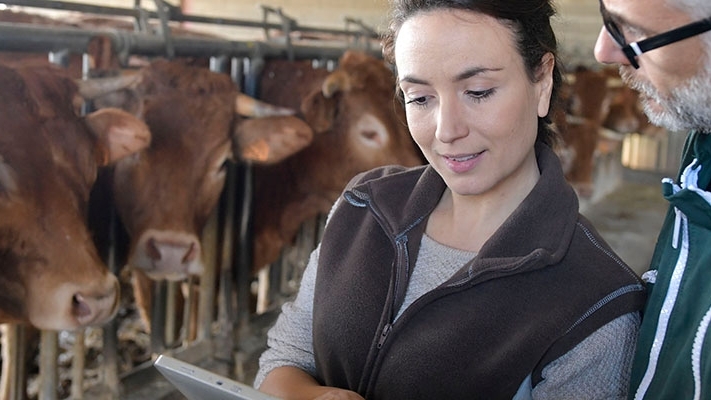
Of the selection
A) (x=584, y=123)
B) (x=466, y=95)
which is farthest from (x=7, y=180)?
(x=584, y=123)

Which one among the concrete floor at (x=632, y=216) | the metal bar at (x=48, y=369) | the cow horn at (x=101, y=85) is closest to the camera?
the cow horn at (x=101, y=85)

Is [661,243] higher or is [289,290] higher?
[661,243]

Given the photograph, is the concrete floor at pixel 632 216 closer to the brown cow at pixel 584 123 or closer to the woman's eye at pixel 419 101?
the brown cow at pixel 584 123

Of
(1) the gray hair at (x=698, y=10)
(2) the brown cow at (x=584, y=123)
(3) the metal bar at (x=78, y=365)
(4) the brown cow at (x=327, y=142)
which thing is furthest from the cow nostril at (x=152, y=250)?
(2) the brown cow at (x=584, y=123)

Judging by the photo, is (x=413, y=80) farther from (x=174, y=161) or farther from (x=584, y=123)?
(x=584, y=123)

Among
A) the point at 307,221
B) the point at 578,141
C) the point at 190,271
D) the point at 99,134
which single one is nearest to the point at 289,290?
the point at 307,221

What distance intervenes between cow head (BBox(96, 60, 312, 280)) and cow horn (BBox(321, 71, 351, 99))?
2.34 feet

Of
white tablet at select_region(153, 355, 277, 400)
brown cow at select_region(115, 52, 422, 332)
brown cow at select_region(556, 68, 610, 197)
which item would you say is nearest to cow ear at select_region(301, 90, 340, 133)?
brown cow at select_region(115, 52, 422, 332)

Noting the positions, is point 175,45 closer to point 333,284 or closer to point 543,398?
point 333,284

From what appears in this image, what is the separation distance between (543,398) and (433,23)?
656 millimetres

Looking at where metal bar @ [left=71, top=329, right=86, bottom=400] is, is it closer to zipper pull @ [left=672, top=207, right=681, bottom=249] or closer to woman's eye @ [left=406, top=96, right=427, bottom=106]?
woman's eye @ [left=406, top=96, right=427, bottom=106]

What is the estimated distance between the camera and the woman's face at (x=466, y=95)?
126 cm

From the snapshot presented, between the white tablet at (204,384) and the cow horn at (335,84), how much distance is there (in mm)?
2857

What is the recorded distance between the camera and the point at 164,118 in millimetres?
2971
